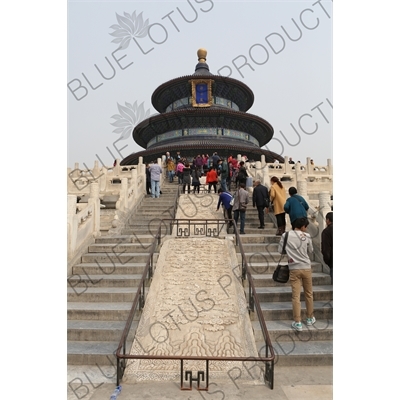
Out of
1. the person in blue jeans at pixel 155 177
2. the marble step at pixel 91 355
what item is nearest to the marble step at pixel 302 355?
the marble step at pixel 91 355

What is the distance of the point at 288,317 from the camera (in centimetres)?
579

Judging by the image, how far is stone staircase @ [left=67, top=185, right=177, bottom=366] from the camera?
16.9ft

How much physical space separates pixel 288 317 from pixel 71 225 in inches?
189

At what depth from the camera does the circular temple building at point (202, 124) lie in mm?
24531

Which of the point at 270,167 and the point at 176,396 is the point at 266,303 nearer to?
the point at 176,396

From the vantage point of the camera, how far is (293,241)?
17.3 feet

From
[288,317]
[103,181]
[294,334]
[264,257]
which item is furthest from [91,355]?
[103,181]

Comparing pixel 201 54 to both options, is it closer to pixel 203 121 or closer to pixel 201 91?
pixel 201 91

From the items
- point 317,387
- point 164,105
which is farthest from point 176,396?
point 164,105

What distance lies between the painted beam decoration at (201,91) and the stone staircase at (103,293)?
20001 mm

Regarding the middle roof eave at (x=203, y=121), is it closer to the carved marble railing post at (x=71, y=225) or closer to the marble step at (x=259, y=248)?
the marble step at (x=259, y=248)

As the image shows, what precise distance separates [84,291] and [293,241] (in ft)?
13.2

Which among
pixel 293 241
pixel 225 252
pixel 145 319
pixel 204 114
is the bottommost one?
pixel 145 319

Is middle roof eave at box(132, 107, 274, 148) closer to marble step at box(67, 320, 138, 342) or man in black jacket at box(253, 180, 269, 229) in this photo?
man in black jacket at box(253, 180, 269, 229)
